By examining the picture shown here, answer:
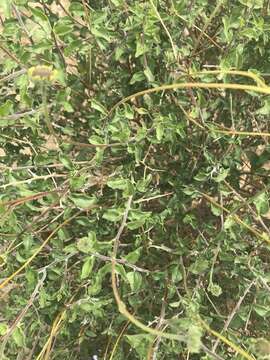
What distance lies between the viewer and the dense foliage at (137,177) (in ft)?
5.25

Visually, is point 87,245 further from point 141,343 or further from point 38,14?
point 38,14

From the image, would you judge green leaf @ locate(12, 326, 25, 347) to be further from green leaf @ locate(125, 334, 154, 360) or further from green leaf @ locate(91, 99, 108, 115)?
green leaf @ locate(91, 99, 108, 115)

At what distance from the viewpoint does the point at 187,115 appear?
1.64 m

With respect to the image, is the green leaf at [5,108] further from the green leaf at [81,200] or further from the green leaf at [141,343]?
the green leaf at [141,343]

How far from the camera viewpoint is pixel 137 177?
1.80 m

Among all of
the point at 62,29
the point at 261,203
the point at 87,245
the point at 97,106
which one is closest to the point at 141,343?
the point at 87,245

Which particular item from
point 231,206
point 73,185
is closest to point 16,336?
point 73,185

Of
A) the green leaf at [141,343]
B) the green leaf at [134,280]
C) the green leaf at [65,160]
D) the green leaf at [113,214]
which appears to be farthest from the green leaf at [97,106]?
the green leaf at [141,343]

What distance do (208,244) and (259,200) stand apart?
0.24m

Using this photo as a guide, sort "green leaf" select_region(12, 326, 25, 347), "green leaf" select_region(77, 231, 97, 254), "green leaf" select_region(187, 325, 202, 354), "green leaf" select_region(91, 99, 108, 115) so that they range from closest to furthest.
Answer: "green leaf" select_region(187, 325, 202, 354)
"green leaf" select_region(77, 231, 97, 254)
"green leaf" select_region(12, 326, 25, 347)
"green leaf" select_region(91, 99, 108, 115)

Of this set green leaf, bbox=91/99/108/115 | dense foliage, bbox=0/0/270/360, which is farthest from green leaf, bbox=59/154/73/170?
green leaf, bbox=91/99/108/115

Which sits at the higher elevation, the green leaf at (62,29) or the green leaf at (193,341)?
the green leaf at (62,29)

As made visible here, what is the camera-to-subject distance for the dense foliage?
5.25 ft

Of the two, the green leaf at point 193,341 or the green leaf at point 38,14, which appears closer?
the green leaf at point 193,341
